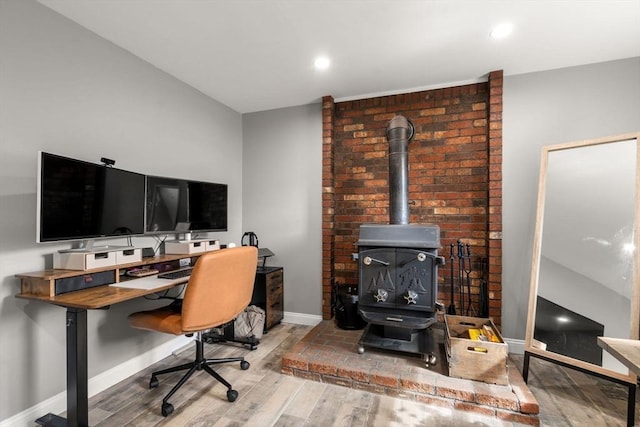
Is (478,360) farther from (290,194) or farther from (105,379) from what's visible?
(105,379)

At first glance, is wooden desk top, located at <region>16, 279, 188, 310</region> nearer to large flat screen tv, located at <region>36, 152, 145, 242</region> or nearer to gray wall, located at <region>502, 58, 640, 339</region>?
large flat screen tv, located at <region>36, 152, 145, 242</region>

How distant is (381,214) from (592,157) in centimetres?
172

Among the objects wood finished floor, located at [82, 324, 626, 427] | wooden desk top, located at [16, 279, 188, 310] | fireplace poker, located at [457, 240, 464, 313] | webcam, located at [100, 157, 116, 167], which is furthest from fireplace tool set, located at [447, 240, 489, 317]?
webcam, located at [100, 157, 116, 167]

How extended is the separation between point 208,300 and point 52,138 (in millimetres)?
1426

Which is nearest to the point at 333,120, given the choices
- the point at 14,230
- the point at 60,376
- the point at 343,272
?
the point at 343,272

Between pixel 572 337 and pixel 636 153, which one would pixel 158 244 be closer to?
pixel 572 337

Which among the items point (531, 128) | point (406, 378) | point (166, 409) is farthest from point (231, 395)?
point (531, 128)

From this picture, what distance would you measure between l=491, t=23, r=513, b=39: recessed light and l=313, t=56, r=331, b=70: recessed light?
48.7 inches

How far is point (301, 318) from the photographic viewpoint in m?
3.28

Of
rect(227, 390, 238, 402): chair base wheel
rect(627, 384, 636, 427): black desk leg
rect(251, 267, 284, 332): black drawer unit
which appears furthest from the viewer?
rect(251, 267, 284, 332): black drawer unit

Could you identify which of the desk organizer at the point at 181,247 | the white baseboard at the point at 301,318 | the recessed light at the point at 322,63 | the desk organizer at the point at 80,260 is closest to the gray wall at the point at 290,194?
the white baseboard at the point at 301,318

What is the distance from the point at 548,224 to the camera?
228 cm

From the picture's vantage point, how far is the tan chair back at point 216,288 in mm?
1680

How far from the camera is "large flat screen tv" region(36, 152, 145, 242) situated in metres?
1.57
